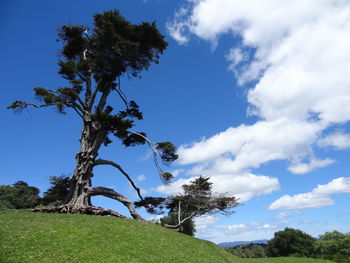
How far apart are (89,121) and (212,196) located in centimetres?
1862

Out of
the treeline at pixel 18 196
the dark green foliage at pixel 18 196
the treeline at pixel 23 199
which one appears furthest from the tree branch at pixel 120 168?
the dark green foliage at pixel 18 196

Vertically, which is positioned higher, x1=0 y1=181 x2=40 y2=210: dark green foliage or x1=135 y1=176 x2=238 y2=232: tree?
x1=0 y1=181 x2=40 y2=210: dark green foliage

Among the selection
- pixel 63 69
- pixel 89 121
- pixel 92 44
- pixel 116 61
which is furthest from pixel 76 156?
pixel 92 44

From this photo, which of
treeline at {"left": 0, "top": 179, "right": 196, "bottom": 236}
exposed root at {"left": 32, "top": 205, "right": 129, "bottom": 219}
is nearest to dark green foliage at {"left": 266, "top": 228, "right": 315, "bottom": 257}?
treeline at {"left": 0, "top": 179, "right": 196, "bottom": 236}

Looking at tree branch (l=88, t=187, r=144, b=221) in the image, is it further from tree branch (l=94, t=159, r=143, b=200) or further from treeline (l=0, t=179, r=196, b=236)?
treeline (l=0, t=179, r=196, b=236)

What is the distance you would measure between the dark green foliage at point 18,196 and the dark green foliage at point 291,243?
7420 centimetres

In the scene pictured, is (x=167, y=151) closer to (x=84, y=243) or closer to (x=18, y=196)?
(x=84, y=243)

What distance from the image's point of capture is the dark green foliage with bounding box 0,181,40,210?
63.7m

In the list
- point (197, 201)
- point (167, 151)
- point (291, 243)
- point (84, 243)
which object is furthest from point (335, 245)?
point (84, 243)

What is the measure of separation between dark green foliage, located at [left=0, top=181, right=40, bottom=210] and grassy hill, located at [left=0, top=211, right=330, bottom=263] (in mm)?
53266

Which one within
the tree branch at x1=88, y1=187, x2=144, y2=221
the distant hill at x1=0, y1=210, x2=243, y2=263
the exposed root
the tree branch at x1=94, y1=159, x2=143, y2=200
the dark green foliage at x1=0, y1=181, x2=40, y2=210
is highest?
the dark green foliage at x1=0, y1=181, x2=40, y2=210

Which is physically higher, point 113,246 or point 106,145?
point 106,145

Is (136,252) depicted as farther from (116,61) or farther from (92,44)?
(92,44)

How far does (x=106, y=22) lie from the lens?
27188 millimetres
